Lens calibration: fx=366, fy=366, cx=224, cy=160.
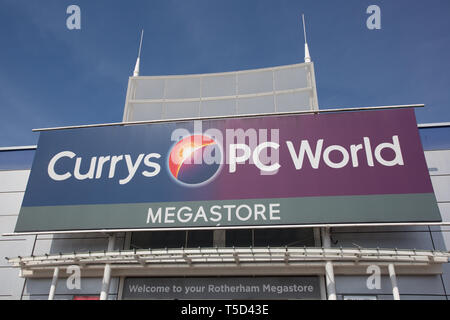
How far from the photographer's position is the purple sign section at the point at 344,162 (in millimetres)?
12531

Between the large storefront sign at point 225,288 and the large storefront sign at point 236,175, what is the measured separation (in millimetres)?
1997

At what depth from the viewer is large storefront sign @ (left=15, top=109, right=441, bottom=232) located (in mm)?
12375

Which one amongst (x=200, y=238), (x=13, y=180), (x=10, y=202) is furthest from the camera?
(x=13, y=180)

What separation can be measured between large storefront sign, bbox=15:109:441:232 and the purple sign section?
1.4 inches

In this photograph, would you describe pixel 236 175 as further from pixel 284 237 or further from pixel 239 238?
pixel 284 237

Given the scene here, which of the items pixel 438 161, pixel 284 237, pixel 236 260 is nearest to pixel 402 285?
pixel 284 237

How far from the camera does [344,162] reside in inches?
513

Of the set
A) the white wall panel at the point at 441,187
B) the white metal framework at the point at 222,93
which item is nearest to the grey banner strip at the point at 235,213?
the white wall panel at the point at 441,187

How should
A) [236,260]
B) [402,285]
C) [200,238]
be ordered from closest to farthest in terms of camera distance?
[402,285]
[236,260]
[200,238]

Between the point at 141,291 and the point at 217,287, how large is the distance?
9.14 feet

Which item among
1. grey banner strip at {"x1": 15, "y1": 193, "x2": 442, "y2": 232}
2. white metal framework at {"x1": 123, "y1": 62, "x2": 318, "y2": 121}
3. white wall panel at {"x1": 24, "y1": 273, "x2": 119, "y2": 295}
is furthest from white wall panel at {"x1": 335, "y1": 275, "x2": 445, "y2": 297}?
white wall panel at {"x1": 24, "y1": 273, "x2": 119, "y2": 295}

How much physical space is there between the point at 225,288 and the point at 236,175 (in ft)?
13.0

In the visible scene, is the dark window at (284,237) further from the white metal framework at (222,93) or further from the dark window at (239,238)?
the white metal framework at (222,93)

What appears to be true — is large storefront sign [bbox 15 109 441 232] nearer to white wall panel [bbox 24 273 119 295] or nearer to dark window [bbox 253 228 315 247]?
dark window [bbox 253 228 315 247]
